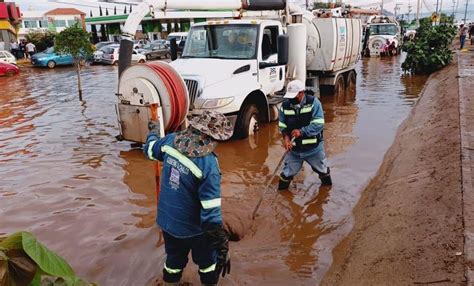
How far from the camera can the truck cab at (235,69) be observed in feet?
26.5

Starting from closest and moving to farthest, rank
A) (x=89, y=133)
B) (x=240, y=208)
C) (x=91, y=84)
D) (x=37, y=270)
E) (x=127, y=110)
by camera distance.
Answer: (x=37, y=270) → (x=240, y=208) → (x=127, y=110) → (x=89, y=133) → (x=91, y=84)

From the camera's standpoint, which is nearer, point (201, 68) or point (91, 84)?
point (201, 68)

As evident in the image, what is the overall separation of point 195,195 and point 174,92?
3.82 m

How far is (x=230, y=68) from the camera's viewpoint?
333 inches

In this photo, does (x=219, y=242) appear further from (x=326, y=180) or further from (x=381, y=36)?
(x=381, y=36)

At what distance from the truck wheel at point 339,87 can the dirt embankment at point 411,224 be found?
6.75 metres

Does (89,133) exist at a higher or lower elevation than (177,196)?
lower

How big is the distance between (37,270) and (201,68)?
7.26 m

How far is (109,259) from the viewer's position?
4512mm

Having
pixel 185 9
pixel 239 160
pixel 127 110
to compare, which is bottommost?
pixel 239 160

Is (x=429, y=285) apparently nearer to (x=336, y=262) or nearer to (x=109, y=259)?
(x=336, y=262)

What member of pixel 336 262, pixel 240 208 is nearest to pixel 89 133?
pixel 240 208

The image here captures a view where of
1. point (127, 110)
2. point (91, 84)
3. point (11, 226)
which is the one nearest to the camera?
point (11, 226)

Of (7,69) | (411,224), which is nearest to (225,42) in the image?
(411,224)
